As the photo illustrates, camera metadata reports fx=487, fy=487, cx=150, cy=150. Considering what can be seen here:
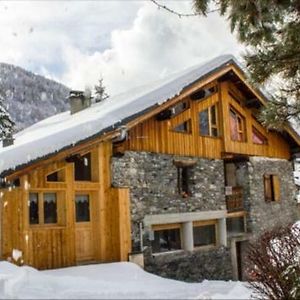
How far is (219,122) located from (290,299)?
10967 mm

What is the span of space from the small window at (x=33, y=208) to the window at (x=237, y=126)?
330 inches

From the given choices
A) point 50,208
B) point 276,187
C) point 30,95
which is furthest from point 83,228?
point 30,95

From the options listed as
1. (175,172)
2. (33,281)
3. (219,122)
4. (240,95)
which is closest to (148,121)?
(175,172)

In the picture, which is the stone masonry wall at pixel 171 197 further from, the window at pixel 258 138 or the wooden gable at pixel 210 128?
the window at pixel 258 138

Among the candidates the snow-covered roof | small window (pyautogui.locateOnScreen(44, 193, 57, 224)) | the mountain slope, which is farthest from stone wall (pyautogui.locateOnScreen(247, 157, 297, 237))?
the mountain slope

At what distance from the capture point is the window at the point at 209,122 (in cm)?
1714

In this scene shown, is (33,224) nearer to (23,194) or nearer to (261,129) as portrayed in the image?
(23,194)

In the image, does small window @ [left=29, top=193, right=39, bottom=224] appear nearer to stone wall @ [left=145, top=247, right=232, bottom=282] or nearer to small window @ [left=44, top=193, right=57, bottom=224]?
small window @ [left=44, top=193, right=57, bottom=224]

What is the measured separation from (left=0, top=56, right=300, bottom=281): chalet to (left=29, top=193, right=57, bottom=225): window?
0.09 ft

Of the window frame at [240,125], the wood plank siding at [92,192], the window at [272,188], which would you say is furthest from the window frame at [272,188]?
the wood plank siding at [92,192]

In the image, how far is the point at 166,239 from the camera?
15492mm

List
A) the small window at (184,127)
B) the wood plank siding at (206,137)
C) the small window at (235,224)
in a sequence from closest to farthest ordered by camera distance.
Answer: the wood plank siding at (206,137)
the small window at (184,127)
the small window at (235,224)

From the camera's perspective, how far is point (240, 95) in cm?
1894

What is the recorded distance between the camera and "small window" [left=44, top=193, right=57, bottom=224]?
12.9m
